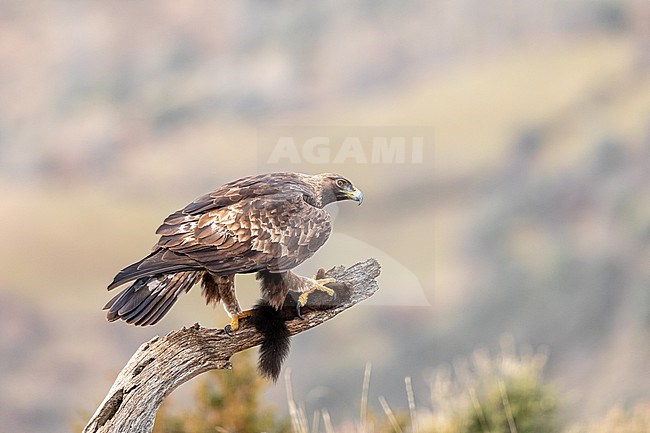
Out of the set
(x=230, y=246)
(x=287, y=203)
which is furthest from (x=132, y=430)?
(x=287, y=203)

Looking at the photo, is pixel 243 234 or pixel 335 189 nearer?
pixel 243 234

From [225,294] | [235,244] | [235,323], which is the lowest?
[235,323]

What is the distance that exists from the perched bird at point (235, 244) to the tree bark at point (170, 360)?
0.53 ft

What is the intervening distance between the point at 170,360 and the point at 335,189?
842 mm

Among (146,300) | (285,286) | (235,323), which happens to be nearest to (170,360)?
(235,323)

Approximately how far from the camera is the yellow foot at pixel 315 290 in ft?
8.90

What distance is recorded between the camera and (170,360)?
9.29 ft

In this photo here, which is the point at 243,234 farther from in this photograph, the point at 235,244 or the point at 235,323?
the point at 235,323

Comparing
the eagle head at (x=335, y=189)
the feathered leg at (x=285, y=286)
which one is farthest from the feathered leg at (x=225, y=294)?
the eagle head at (x=335, y=189)

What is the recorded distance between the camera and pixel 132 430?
111 inches

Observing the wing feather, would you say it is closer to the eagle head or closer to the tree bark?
the eagle head

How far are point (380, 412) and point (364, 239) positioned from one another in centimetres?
439

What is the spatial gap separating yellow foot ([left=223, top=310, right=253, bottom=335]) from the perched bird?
0.51 ft

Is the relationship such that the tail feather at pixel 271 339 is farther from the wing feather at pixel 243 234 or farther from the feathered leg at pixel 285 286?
the wing feather at pixel 243 234
